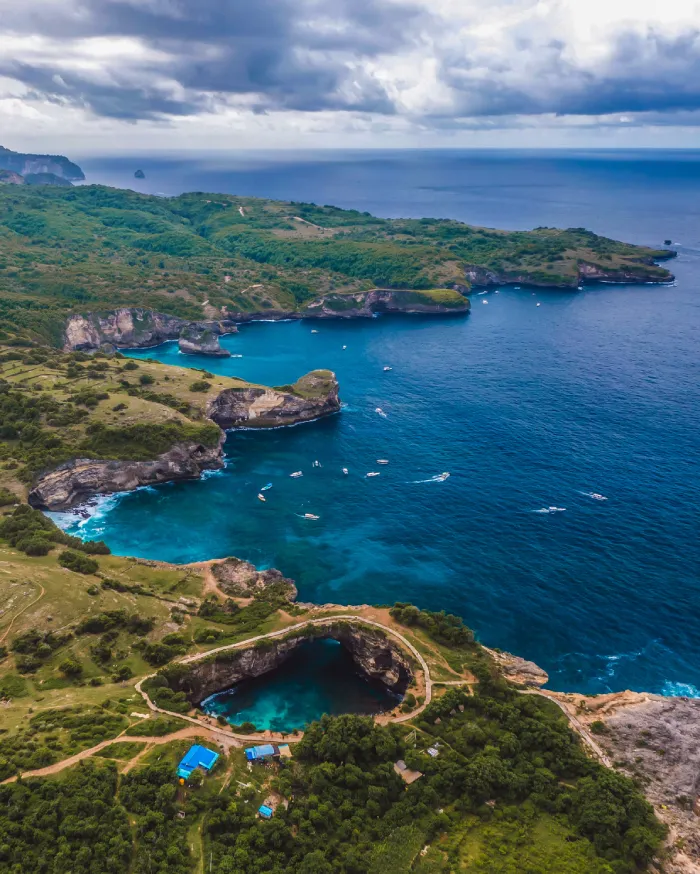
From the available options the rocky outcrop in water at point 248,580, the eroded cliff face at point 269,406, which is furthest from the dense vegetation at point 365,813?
the eroded cliff face at point 269,406

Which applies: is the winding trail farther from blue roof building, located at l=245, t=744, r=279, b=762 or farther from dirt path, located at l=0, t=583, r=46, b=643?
dirt path, located at l=0, t=583, r=46, b=643

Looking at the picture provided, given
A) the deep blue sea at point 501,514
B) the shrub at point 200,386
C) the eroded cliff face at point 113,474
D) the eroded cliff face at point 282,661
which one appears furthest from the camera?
the shrub at point 200,386

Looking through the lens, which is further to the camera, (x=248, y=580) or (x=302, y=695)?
(x=248, y=580)

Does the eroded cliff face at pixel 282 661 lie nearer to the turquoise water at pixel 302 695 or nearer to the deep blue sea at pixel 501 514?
the turquoise water at pixel 302 695

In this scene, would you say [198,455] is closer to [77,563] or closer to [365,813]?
[77,563]

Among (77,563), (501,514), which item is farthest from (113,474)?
(501,514)
